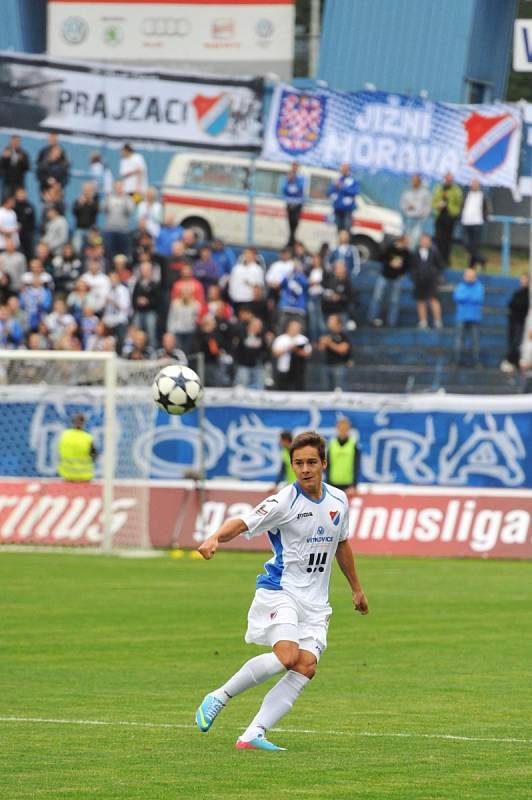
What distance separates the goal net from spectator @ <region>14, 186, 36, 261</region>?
5402mm

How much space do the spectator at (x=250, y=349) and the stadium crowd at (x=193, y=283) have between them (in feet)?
0.08

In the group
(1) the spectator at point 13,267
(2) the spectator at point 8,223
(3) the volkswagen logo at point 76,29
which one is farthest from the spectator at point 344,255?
(3) the volkswagen logo at point 76,29

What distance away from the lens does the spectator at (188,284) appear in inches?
1275

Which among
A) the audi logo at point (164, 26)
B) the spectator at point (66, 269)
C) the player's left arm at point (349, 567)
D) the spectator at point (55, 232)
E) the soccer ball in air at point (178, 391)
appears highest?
the audi logo at point (164, 26)

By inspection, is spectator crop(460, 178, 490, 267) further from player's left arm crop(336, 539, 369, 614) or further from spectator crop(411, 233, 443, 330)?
player's left arm crop(336, 539, 369, 614)

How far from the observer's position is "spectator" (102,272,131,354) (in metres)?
32.9

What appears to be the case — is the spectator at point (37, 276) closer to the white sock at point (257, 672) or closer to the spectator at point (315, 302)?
the spectator at point (315, 302)

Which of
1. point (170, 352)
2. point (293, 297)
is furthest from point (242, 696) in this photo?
point (293, 297)

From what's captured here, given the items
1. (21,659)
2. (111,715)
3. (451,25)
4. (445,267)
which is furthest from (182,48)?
(111,715)

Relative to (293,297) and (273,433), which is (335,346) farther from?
(273,433)

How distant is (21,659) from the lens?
14906 mm

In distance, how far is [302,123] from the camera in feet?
116

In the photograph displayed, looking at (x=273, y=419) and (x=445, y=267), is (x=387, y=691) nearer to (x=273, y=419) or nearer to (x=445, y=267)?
(x=273, y=419)

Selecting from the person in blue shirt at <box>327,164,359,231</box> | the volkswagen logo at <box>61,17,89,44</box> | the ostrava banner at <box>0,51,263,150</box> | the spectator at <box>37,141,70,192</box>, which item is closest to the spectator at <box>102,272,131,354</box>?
the spectator at <box>37,141,70,192</box>
